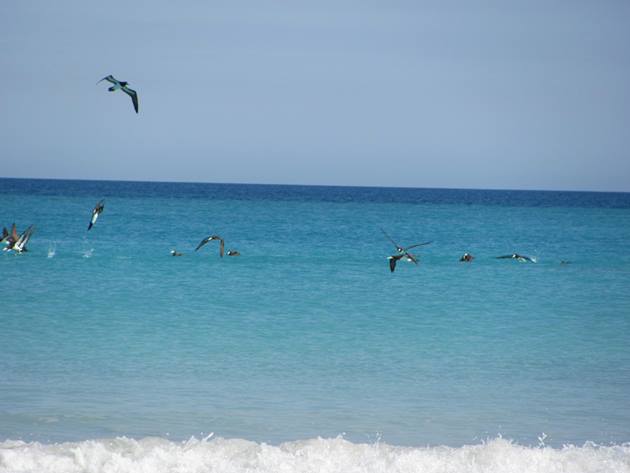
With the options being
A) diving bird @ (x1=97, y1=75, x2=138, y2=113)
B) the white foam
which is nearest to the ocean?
the white foam

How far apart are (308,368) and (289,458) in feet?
14.8

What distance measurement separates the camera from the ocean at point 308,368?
29.2ft

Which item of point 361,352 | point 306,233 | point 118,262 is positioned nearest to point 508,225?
point 306,233

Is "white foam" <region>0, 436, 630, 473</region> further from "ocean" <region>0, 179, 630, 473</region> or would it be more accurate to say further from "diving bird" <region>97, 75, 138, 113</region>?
"diving bird" <region>97, 75, 138, 113</region>

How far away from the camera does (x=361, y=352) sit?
14.6 meters

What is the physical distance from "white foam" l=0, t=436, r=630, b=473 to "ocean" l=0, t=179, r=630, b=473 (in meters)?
0.02

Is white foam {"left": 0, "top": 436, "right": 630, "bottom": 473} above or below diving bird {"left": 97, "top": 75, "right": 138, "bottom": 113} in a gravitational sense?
below

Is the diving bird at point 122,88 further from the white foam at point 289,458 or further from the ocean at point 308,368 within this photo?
the white foam at point 289,458

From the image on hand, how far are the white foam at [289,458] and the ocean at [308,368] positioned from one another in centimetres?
2

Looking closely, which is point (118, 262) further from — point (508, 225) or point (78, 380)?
point (508, 225)

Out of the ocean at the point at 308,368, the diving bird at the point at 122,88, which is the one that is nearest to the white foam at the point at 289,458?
the ocean at the point at 308,368

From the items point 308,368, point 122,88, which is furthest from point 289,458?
point 122,88

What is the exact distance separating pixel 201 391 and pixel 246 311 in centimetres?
716

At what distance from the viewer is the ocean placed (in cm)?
890
